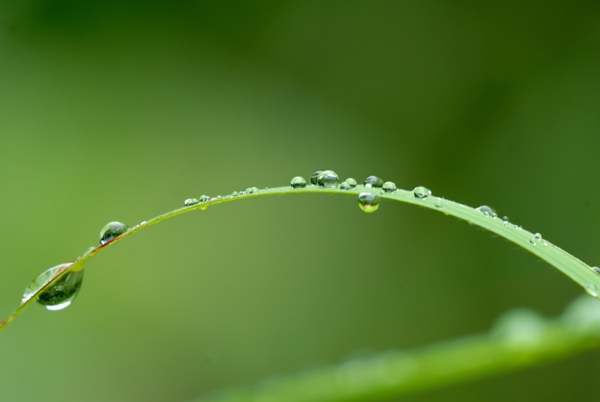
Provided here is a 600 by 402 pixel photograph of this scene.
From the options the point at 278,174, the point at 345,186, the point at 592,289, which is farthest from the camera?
the point at 278,174

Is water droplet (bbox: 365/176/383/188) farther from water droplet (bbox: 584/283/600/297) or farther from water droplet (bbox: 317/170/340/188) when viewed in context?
water droplet (bbox: 584/283/600/297)

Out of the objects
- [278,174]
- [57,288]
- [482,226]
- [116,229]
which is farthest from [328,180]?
[278,174]

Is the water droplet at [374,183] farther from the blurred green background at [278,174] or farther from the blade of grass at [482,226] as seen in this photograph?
the blurred green background at [278,174]

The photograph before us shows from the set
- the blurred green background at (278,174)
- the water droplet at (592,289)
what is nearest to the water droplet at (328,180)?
the water droplet at (592,289)

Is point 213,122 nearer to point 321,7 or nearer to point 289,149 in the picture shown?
point 289,149

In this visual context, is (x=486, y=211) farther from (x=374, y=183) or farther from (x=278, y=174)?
(x=278, y=174)


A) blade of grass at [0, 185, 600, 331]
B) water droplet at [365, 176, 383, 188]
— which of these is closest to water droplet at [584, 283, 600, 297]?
blade of grass at [0, 185, 600, 331]
